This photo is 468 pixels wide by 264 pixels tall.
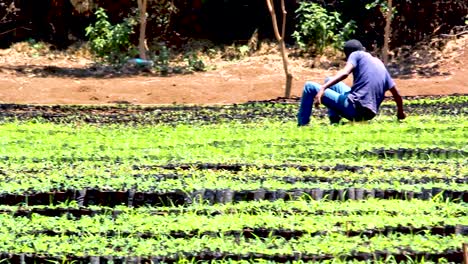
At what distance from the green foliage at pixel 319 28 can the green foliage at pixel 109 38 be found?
12.2 ft

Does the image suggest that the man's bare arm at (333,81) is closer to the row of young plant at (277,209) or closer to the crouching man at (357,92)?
the crouching man at (357,92)

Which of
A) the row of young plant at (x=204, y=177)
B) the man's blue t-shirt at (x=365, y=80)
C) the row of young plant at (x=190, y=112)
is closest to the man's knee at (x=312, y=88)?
the man's blue t-shirt at (x=365, y=80)

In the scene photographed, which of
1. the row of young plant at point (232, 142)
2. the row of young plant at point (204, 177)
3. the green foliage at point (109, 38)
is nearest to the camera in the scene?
the row of young plant at point (204, 177)

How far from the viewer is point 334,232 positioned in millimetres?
6320

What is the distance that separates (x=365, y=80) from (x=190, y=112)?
3760 mm

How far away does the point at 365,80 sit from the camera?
11.2 m

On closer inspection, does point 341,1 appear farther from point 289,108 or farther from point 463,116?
point 463,116

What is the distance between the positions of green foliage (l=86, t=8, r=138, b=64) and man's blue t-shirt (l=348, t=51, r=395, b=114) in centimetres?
1139

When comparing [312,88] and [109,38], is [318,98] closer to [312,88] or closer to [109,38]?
[312,88]

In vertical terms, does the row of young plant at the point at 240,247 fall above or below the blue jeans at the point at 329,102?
below

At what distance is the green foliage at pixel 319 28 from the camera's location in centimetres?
2211

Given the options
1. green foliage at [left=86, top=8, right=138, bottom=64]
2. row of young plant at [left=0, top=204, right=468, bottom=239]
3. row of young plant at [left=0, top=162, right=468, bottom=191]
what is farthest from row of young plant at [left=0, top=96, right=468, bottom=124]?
green foliage at [left=86, top=8, right=138, bottom=64]

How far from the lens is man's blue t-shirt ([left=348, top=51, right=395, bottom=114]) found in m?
A: 11.1

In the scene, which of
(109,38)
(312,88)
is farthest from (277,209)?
(109,38)
